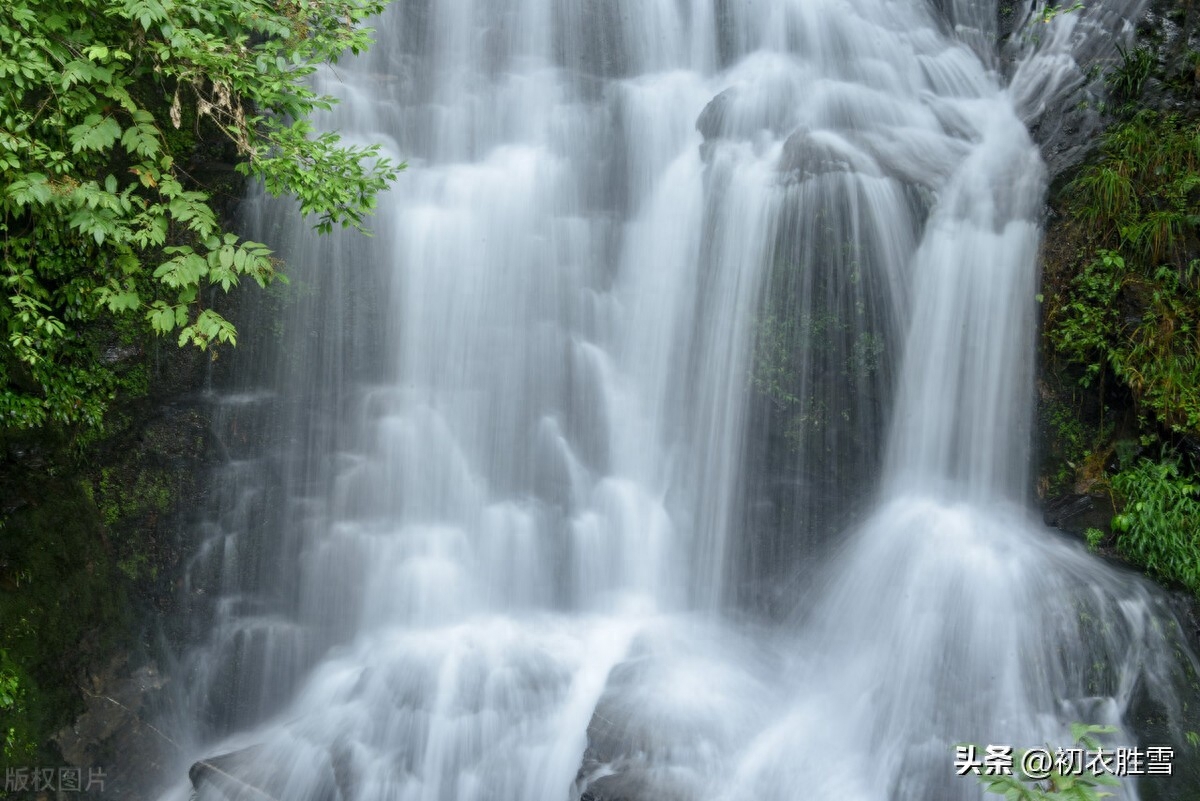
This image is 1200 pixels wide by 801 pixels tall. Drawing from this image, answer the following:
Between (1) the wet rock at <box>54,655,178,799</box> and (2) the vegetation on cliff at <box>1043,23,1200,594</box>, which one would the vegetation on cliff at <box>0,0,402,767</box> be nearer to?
(1) the wet rock at <box>54,655,178,799</box>

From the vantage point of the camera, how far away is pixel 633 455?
7473mm

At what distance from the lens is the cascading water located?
603 cm

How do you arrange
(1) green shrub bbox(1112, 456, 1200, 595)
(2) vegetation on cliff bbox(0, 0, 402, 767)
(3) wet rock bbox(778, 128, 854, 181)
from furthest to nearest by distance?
(3) wet rock bbox(778, 128, 854, 181) < (1) green shrub bbox(1112, 456, 1200, 595) < (2) vegetation on cliff bbox(0, 0, 402, 767)

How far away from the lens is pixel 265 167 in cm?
525

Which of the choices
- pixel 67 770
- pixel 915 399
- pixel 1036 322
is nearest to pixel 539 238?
pixel 915 399

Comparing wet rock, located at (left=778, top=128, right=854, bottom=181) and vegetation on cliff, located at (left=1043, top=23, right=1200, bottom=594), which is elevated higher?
wet rock, located at (left=778, top=128, right=854, bottom=181)

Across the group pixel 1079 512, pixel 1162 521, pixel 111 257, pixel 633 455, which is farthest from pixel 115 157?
pixel 1162 521

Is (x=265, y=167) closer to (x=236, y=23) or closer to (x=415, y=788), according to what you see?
(x=236, y=23)

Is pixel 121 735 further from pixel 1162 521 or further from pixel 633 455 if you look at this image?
pixel 1162 521

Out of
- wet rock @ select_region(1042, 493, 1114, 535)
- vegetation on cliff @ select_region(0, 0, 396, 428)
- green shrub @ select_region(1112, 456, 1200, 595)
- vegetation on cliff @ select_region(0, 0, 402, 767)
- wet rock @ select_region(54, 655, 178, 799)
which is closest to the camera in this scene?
vegetation on cliff @ select_region(0, 0, 396, 428)

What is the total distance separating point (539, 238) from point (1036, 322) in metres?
3.92

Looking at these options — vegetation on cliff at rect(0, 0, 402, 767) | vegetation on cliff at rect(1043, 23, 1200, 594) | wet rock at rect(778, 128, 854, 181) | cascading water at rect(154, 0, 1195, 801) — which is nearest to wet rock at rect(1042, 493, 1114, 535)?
vegetation on cliff at rect(1043, 23, 1200, 594)

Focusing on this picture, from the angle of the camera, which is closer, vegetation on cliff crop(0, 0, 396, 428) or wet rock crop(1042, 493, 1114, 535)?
vegetation on cliff crop(0, 0, 396, 428)

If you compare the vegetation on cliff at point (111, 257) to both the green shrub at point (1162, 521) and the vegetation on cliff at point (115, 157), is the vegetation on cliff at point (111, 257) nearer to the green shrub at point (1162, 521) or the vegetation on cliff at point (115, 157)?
the vegetation on cliff at point (115, 157)
